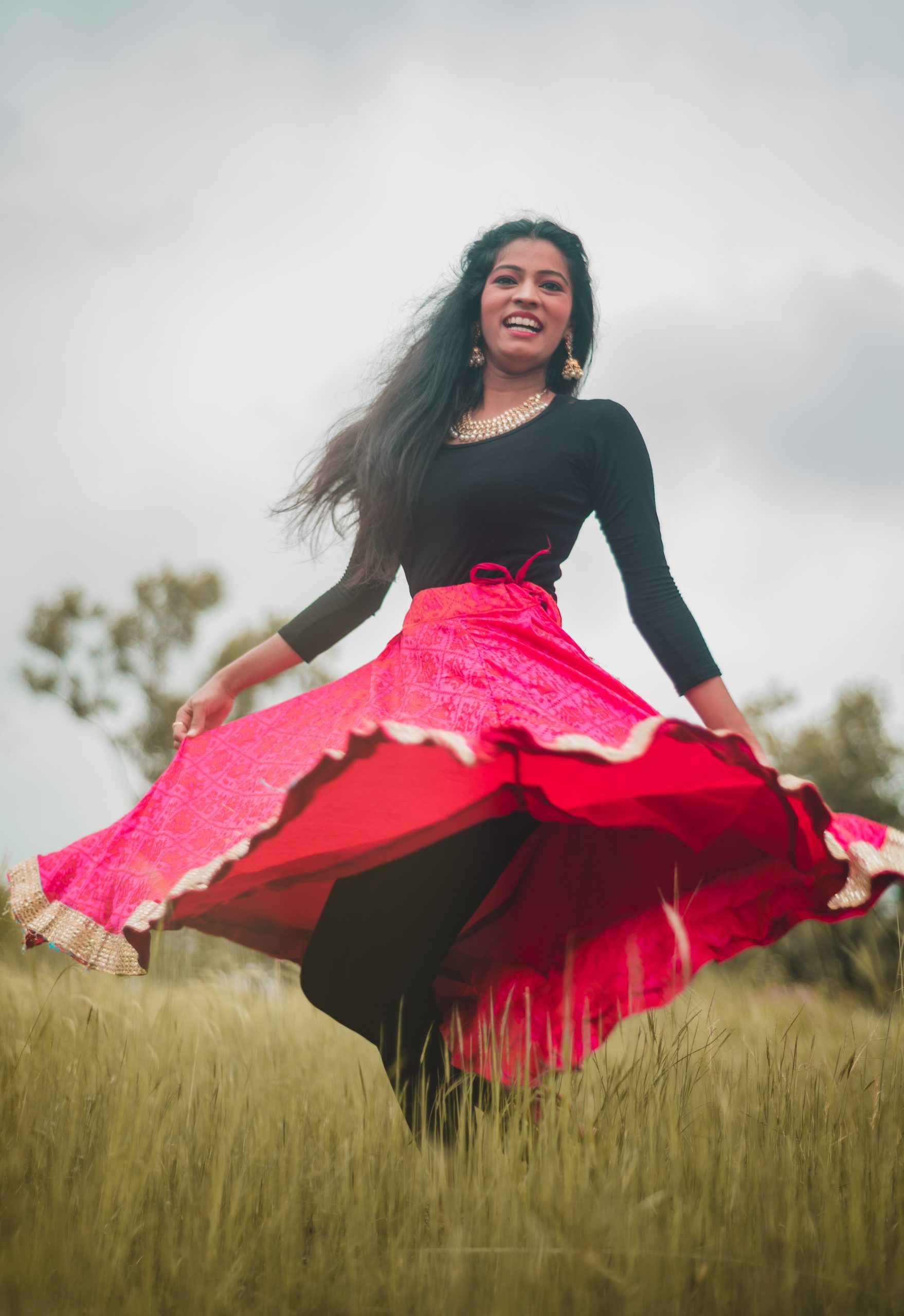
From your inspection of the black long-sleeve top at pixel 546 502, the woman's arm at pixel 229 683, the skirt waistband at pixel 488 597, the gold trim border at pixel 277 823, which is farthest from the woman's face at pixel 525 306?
the gold trim border at pixel 277 823

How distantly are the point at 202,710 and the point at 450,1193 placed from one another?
1260mm

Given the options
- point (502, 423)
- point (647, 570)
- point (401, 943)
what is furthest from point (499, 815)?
point (502, 423)

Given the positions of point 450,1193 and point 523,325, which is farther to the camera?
point 523,325

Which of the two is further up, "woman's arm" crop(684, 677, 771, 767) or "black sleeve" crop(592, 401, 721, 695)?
"black sleeve" crop(592, 401, 721, 695)

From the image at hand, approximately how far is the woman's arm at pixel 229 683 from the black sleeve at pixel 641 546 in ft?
2.89

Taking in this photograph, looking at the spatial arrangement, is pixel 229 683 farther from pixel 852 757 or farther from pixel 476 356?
pixel 852 757

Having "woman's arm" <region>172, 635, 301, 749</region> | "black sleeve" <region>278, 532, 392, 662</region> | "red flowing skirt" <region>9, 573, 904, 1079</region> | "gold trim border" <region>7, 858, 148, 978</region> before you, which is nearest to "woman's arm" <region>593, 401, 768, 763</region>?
"red flowing skirt" <region>9, 573, 904, 1079</region>

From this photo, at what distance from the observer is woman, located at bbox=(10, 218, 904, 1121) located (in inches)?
63.0

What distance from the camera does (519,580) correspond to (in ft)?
6.95

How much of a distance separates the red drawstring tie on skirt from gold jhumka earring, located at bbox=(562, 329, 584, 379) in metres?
0.72

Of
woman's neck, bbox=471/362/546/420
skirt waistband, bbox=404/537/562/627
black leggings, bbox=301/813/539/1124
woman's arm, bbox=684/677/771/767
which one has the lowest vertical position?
black leggings, bbox=301/813/539/1124

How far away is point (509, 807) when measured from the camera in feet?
5.62

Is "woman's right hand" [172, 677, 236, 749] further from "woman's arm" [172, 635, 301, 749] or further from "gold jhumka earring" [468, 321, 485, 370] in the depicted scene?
"gold jhumka earring" [468, 321, 485, 370]

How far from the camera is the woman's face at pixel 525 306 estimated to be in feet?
7.99
